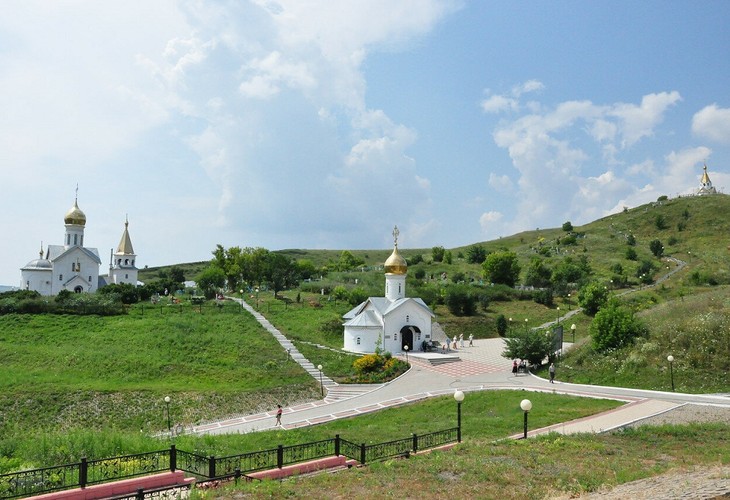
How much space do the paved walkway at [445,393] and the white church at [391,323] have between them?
9.59ft

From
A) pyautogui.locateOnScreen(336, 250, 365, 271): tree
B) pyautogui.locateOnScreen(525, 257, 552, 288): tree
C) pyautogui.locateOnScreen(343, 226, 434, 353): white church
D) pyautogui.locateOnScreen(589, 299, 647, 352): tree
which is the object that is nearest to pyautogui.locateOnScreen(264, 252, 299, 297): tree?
pyautogui.locateOnScreen(343, 226, 434, 353): white church

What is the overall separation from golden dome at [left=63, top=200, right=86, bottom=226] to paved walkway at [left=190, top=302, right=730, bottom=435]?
1290 inches

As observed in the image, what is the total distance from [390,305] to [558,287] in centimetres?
3003

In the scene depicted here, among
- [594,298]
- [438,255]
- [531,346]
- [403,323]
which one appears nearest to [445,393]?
[531,346]

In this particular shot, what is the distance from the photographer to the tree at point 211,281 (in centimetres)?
5544

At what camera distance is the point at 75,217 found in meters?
56.3

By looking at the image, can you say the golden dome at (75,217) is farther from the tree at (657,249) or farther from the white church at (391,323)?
the tree at (657,249)

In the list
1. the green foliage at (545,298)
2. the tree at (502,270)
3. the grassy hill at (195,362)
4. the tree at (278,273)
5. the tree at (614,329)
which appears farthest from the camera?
the tree at (502,270)

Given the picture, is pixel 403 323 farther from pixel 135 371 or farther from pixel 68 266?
pixel 68 266

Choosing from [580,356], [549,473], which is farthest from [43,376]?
[580,356]

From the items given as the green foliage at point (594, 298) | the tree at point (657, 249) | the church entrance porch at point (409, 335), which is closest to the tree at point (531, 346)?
the church entrance porch at point (409, 335)

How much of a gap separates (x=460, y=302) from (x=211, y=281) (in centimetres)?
2648

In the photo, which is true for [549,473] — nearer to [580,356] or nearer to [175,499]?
[175,499]

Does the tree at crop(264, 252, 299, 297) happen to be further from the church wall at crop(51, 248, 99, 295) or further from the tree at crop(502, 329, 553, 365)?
the tree at crop(502, 329, 553, 365)
